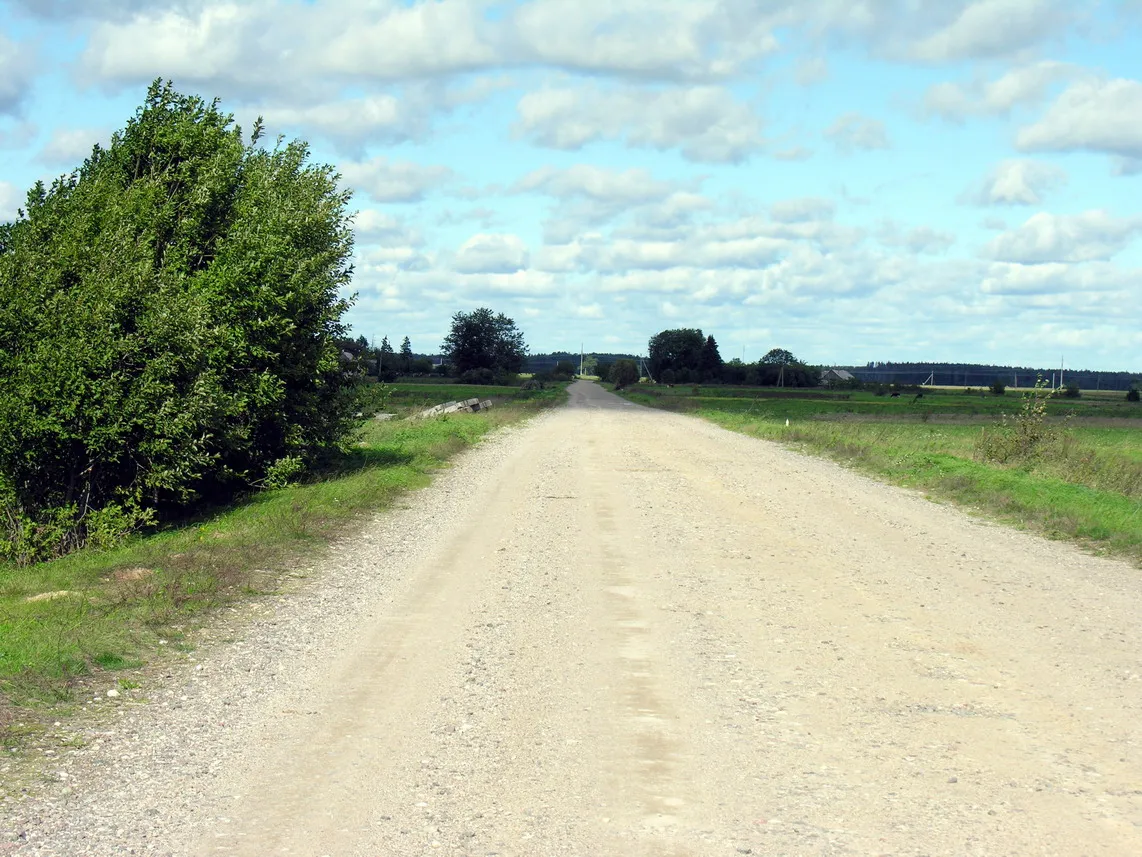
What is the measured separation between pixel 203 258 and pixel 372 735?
14.5 meters

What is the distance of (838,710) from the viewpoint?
6.83m

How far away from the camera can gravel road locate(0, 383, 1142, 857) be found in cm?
497

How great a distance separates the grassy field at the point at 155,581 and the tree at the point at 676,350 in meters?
150

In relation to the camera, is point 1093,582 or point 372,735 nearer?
point 372,735

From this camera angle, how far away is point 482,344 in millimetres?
150250

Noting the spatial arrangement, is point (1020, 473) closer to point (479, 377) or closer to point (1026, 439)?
point (1026, 439)

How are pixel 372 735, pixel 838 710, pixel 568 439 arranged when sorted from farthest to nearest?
pixel 568 439, pixel 838 710, pixel 372 735

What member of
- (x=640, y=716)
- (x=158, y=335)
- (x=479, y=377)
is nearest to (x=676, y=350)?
(x=479, y=377)

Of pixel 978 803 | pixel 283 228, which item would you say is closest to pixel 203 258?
pixel 283 228

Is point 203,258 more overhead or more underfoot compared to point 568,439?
more overhead

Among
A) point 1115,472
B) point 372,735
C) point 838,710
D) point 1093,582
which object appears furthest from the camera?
point 1115,472

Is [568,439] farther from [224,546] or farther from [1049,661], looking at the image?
[1049,661]

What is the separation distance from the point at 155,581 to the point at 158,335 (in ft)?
17.8

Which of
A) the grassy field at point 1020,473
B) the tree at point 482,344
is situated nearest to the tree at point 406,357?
the tree at point 482,344
